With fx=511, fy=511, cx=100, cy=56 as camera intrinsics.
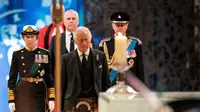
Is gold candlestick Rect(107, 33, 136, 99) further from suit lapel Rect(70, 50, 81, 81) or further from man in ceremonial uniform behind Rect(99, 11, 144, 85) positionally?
man in ceremonial uniform behind Rect(99, 11, 144, 85)

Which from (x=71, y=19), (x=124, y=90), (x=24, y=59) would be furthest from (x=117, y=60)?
(x=71, y=19)

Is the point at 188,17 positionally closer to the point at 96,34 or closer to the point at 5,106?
the point at 96,34

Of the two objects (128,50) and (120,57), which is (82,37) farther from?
(120,57)

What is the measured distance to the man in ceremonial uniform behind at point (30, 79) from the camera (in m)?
3.24

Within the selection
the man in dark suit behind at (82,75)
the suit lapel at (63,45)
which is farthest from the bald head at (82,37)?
the suit lapel at (63,45)

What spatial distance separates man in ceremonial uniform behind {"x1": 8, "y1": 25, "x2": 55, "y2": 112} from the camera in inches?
128

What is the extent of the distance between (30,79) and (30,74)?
0.03 meters

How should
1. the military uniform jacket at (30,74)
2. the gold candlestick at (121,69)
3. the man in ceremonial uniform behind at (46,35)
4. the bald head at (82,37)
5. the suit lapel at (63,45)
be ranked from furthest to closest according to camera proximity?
the man in ceremonial uniform behind at (46,35)
the suit lapel at (63,45)
the military uniform jacket at (30,74)
the bald head at (82,37)
the gold candlestick at (121,69)

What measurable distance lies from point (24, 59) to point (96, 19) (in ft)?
4.45

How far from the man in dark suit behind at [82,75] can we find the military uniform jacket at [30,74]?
0.94ft

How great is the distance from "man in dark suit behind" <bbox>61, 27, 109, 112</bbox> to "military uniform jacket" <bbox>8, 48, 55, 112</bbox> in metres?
0.29

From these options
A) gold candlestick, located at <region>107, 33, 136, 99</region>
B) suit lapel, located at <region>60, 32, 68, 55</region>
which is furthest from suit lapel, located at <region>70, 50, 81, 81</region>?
gold candlestick, located at <region>107, 33, 136, 99</region>

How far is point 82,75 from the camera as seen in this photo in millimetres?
→ 2959

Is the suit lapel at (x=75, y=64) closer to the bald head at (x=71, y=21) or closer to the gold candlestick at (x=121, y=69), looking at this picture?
the bald head at (x=71, y=21)
